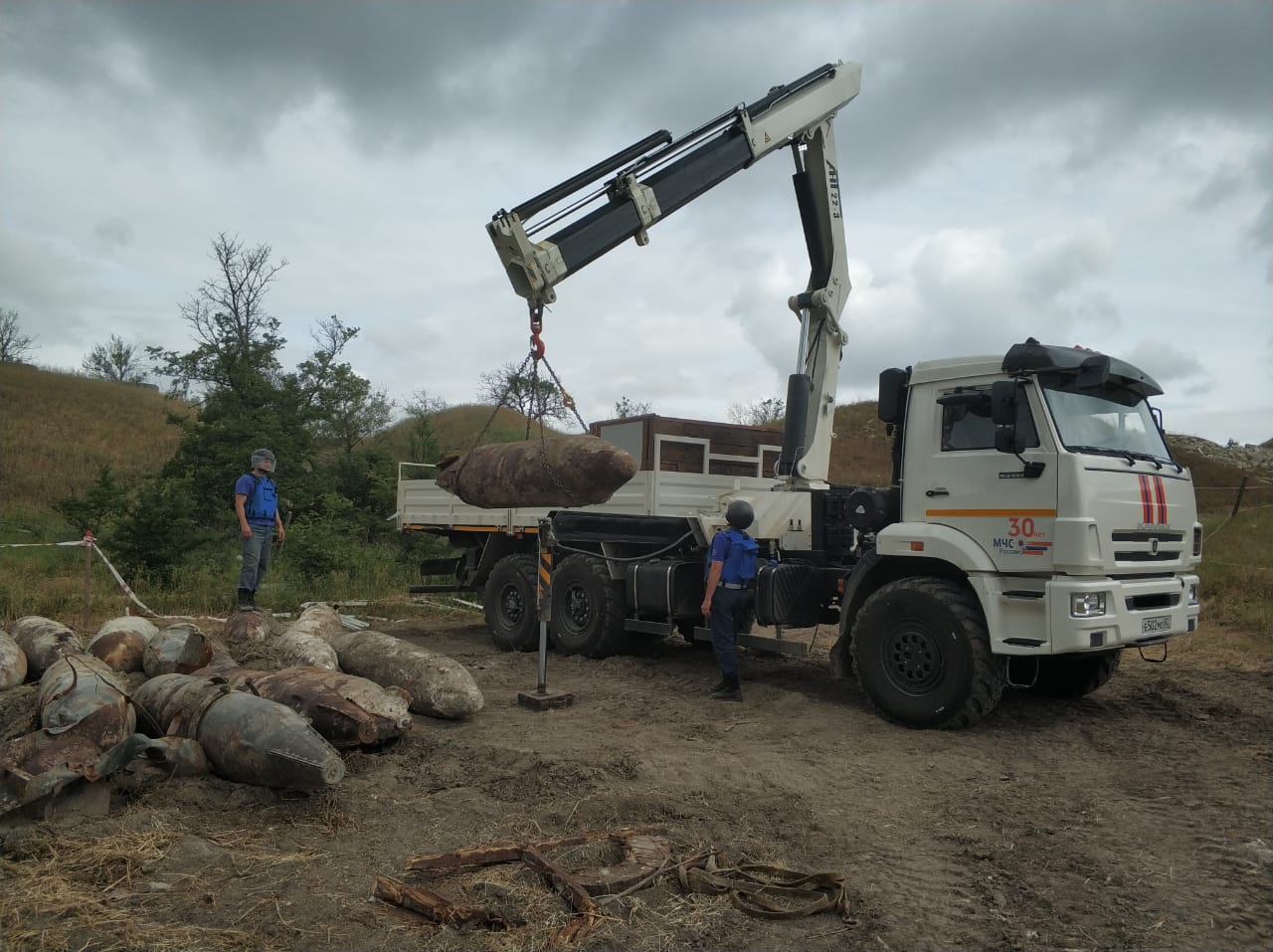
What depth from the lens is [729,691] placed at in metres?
7.97

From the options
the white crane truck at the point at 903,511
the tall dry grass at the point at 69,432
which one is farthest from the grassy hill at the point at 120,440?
the white crane truck at the point at 903,511

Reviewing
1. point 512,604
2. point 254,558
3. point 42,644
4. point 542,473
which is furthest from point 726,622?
point 42,644

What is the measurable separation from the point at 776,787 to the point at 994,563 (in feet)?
7.68

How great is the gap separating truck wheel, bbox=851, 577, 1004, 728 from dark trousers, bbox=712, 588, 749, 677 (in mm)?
1036

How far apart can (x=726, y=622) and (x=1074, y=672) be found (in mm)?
2864

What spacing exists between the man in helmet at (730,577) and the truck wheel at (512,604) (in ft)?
10.1

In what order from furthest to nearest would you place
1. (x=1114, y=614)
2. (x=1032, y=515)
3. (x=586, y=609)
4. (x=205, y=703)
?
1. (x=586, y=609)
2. (x=1032, y=515)
3. (x=1114, y=614)
4. (x=205, y=703)

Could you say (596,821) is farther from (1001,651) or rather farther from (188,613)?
(188,613)

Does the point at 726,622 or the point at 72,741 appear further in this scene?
the point at 726,622

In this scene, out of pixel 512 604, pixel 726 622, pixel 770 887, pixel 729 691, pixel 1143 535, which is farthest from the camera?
pixel 512 604

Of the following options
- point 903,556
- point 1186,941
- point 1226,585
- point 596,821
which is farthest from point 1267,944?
point 1226,585

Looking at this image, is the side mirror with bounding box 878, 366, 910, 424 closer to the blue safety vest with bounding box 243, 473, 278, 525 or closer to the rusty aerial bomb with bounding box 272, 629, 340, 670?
the rusty aerial bomb with bounding box 272, 629, 340, 670

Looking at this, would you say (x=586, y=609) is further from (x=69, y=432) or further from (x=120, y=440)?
(x=69, y=432)

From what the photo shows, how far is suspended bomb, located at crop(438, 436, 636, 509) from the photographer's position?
23.5ft
